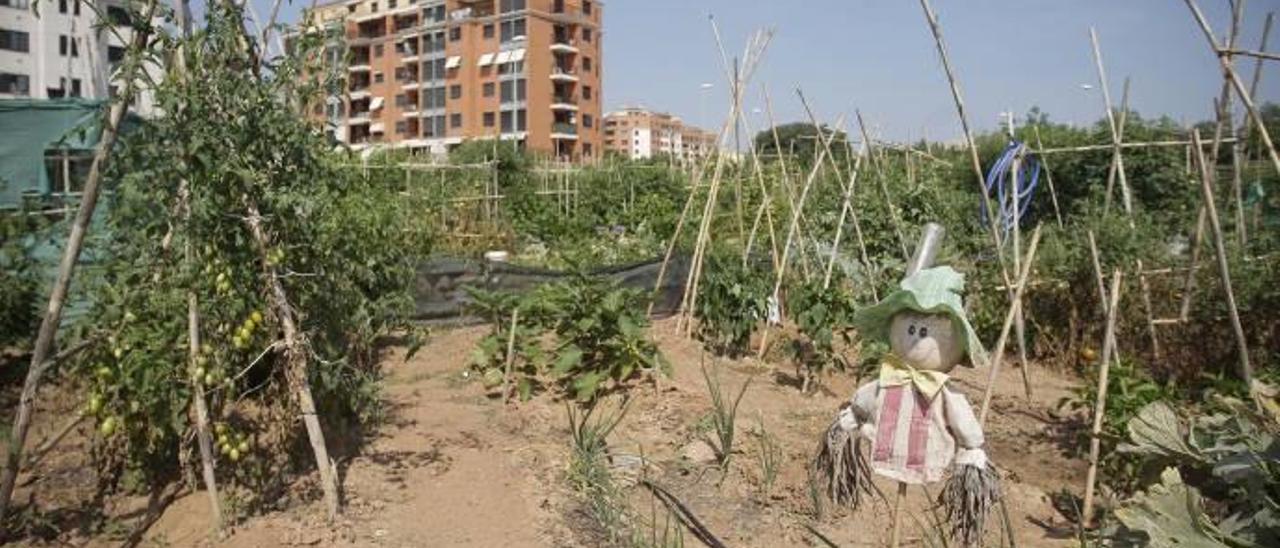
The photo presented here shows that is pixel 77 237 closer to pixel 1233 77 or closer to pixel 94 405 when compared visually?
pixel 94 405

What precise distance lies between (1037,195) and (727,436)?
11259 millimetres

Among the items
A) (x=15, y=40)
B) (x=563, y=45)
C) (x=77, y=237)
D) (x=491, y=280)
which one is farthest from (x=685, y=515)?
(x=563, y=45)

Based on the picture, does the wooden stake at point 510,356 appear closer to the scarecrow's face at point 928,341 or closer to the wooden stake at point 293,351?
the wooden stake at point 293,351

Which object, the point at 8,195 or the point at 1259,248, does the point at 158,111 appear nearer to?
the point at 8,195

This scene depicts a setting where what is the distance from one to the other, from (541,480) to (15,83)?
40.2 m

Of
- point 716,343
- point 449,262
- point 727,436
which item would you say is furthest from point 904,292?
point 449,262

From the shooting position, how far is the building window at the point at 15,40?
3478 cm

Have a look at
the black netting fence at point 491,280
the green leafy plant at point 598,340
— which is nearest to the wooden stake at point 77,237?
the green leafy plant at point 598,340

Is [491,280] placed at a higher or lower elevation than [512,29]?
lower

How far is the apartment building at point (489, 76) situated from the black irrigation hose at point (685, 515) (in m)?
46.1

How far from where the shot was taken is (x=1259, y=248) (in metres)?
6.18

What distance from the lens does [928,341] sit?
8.32 ft

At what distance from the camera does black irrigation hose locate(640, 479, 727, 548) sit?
358cm

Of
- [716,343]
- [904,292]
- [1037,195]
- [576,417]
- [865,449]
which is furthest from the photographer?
[1037,195]
